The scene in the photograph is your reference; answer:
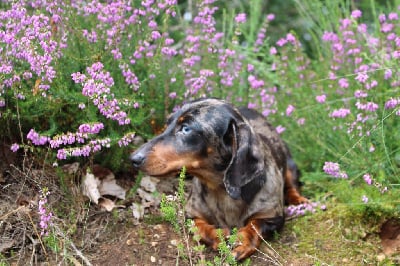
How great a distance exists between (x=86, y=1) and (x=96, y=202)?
4.69 feet

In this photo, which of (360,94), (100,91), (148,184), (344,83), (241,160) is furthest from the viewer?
(344,83)

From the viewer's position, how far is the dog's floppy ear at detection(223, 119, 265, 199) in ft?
12.6

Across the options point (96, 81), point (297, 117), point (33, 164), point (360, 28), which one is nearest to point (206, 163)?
point (96, 81)

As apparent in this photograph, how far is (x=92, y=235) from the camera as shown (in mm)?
4102

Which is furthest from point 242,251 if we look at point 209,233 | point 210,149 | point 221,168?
point 210,149

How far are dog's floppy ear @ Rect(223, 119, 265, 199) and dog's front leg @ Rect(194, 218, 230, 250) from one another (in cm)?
28

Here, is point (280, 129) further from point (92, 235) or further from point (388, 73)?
point (92, 235)

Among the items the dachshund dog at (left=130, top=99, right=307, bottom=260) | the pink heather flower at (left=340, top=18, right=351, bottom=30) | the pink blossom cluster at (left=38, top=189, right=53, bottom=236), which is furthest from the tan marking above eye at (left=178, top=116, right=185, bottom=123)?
the pink heather flower at (left=340, top=18, right=351, bottom=30)

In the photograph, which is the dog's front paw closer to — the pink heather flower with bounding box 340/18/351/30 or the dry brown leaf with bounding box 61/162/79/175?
the dry brown leaf with bounding box 61/162/79/175

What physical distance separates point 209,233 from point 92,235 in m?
0.73

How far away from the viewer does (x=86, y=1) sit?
183 inches

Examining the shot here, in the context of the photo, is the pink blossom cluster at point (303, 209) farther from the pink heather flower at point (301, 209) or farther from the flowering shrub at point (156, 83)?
the flowering shrub at point (156, 83)

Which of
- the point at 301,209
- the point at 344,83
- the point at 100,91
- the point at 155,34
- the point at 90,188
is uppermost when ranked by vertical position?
the point at 155,34

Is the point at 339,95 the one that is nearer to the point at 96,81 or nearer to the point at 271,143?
the point at 271,143
